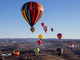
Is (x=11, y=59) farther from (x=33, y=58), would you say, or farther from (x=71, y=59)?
(x=71, y=59)

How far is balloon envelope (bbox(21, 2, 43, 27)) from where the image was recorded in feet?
144

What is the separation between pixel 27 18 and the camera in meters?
44.9

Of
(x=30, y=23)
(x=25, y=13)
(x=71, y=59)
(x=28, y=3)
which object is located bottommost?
(x=71, y=59)

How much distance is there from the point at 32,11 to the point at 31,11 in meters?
0.31

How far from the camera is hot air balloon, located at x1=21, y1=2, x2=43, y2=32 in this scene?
43844 mm

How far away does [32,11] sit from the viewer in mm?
43906

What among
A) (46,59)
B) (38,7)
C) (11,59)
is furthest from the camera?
(11,59)

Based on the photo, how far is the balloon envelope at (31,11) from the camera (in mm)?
43844

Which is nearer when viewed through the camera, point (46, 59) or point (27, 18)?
point (27, 18)

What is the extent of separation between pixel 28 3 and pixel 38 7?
10.6 feet

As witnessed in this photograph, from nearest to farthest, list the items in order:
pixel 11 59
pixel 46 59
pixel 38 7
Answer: pixel 38 7, pixel 46 59, pixel 11 59

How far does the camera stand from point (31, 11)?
44.0 m

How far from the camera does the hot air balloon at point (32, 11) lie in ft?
144

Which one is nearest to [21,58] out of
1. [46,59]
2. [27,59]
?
[27,59]
